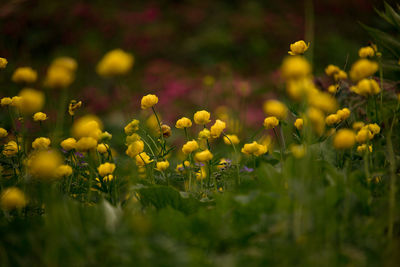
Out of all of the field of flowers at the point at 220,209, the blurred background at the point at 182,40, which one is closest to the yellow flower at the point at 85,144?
the field of flowers at the point at 220,209

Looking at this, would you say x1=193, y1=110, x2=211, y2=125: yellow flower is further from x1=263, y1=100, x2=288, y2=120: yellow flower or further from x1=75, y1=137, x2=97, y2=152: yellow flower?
x1=75, y1=137, x2=97, y2=152: yellow flower

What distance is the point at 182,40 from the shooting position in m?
4.68

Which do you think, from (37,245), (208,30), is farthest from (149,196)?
(208,30)

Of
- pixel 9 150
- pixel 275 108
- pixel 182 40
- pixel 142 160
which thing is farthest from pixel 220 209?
pixel 182 40

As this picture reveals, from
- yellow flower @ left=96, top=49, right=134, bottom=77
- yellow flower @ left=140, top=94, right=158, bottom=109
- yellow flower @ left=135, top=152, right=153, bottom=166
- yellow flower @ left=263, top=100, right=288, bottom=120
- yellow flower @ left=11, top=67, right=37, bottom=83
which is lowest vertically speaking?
yellow flower @ left=135, top=152, right=153, bottom=166

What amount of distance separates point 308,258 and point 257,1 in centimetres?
510

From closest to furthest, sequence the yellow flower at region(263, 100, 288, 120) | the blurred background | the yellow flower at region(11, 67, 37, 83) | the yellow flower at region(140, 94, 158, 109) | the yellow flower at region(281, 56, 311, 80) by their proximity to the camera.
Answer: the yellow flower at region(281, 56, 311, 80), the yellow flower at region(11, 67, 37, 83), the yellow flower at region(263, 100, 288, 120), the yellow flower at region(140, 94, 158, 109), the blurred background

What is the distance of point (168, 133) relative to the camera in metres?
1.35

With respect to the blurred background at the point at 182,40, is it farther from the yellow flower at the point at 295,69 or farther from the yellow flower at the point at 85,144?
the yellow flower at the point at 295,69

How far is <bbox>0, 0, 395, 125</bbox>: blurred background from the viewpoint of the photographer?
12.6ft

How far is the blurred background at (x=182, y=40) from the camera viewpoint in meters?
3.83

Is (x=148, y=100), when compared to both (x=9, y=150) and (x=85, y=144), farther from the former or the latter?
(x=9, y=150)

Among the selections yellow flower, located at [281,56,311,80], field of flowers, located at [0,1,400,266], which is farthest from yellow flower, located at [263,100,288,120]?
yellow flower, located at [281,56,311,80]

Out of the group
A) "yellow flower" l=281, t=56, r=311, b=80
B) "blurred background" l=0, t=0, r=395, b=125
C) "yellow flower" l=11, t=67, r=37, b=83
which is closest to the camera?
"yellow flower" l=281, t=56, r=311, b=80
